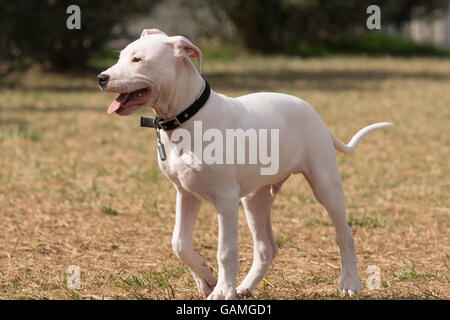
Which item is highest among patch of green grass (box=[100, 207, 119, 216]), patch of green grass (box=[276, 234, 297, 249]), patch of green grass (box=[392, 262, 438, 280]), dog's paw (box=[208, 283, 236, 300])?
dog's paw (box=[208, 283, 236, 300])

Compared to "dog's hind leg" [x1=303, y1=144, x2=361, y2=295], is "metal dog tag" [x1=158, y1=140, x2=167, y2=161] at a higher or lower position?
higher

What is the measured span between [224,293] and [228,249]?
0.24 meters

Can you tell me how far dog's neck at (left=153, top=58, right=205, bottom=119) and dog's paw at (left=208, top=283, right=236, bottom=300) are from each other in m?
0.97

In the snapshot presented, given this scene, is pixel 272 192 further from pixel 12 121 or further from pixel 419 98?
pixel 419 98

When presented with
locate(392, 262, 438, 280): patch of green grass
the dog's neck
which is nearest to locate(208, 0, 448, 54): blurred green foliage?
locate(392, 262, 438, 280): patch of green grass

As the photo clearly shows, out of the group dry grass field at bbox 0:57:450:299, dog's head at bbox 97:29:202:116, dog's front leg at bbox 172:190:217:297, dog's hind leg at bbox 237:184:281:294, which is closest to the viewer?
dog's head at bbox 97:29:202:116

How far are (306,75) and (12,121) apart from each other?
9.71 m

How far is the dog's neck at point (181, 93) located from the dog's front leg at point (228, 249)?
547mm

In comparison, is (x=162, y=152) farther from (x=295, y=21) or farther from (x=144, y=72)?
(x=295, y=21)

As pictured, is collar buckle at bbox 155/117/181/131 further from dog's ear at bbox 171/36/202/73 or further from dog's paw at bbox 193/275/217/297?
dog's paw at bbox 193/275/217/297

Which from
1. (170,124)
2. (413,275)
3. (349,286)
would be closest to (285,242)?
(413,275)

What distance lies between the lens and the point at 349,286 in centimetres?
454

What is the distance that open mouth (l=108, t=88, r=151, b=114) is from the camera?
12.8 ft
